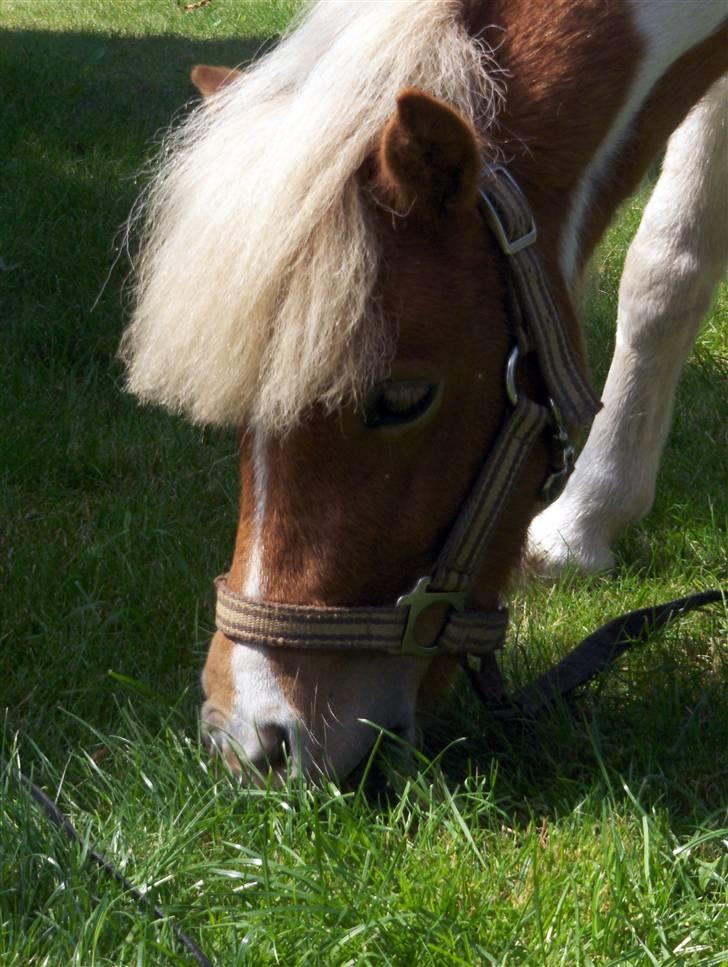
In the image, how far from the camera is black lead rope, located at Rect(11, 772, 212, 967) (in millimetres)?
1656

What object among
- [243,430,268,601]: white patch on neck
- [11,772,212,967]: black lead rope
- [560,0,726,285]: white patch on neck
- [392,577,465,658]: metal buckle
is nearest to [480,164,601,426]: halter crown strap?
[560,0,726,285]: white patch on neck

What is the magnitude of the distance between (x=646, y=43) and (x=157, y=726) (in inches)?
55.3

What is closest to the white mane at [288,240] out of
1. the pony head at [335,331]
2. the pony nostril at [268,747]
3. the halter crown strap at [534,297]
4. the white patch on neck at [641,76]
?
the pony head at [335,331]

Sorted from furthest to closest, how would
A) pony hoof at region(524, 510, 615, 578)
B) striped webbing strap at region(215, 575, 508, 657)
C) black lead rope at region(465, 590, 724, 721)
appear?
1. pony hoof at region(524, 510, 615, 578)
2. black lead rope at region(465, 590, 724, 721)
3. striped webbing strap at region(215, 575, 508, 657)

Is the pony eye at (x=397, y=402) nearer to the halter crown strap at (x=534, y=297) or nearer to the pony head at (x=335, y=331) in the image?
the pony head at (x=335, y=331)

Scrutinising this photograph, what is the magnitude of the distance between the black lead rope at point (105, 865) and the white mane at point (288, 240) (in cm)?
61

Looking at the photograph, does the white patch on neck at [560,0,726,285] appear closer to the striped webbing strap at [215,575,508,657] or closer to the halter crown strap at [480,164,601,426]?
the halter crown strap at [480,164,601,426]

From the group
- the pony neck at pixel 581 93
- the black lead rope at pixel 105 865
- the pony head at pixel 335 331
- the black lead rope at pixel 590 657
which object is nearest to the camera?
the black lead rope at pixel 105 865

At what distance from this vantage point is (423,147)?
5.72 feet

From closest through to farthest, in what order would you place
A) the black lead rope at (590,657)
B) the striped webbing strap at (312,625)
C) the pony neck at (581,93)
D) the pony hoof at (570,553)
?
the striped webbing strap at (312,625) < the pony neck at (581,93) < the black lead rope at (590,657) < the pony hoof at (570,553)

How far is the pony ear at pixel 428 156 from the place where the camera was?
5.54 feet

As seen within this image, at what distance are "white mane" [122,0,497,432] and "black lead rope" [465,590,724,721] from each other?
2.18 feet

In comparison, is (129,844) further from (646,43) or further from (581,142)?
(646,43)

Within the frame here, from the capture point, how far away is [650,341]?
304 cm
